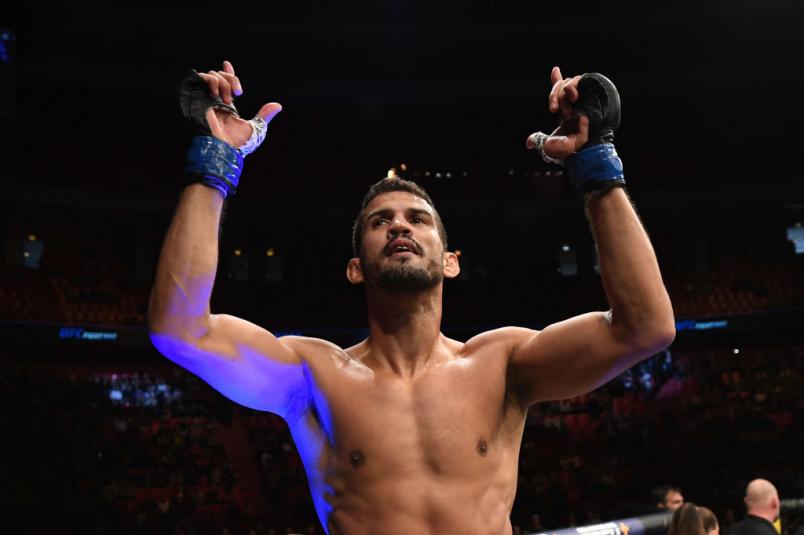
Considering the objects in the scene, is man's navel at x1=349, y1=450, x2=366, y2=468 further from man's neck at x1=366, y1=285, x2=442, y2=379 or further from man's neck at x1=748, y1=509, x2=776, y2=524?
man's neck at x1=748, y1=509, x2=776, y2=524

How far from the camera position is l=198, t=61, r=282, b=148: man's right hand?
2.22 m

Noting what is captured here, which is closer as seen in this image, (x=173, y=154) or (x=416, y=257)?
(x=416, y=257)

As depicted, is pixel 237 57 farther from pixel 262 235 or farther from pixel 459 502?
pixel 459 502

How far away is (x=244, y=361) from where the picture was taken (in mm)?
2158

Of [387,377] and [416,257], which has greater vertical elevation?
[416,257]

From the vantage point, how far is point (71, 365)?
16.8 m

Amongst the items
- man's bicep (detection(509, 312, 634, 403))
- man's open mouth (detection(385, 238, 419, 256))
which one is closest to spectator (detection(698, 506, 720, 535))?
man's bicep (detection(509, 312, 634, 403))

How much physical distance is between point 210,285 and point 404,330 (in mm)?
678

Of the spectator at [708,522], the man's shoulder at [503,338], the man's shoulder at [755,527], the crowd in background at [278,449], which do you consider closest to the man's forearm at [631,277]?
the man's shoulder at [503,338]

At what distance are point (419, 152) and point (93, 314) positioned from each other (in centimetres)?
864

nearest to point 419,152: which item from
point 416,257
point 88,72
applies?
point 88,72

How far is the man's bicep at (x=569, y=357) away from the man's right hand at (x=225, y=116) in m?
1.03

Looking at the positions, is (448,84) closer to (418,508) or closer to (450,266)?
(450,266)

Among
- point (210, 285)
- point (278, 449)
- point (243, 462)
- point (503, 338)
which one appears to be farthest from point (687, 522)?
point (243, 462)
